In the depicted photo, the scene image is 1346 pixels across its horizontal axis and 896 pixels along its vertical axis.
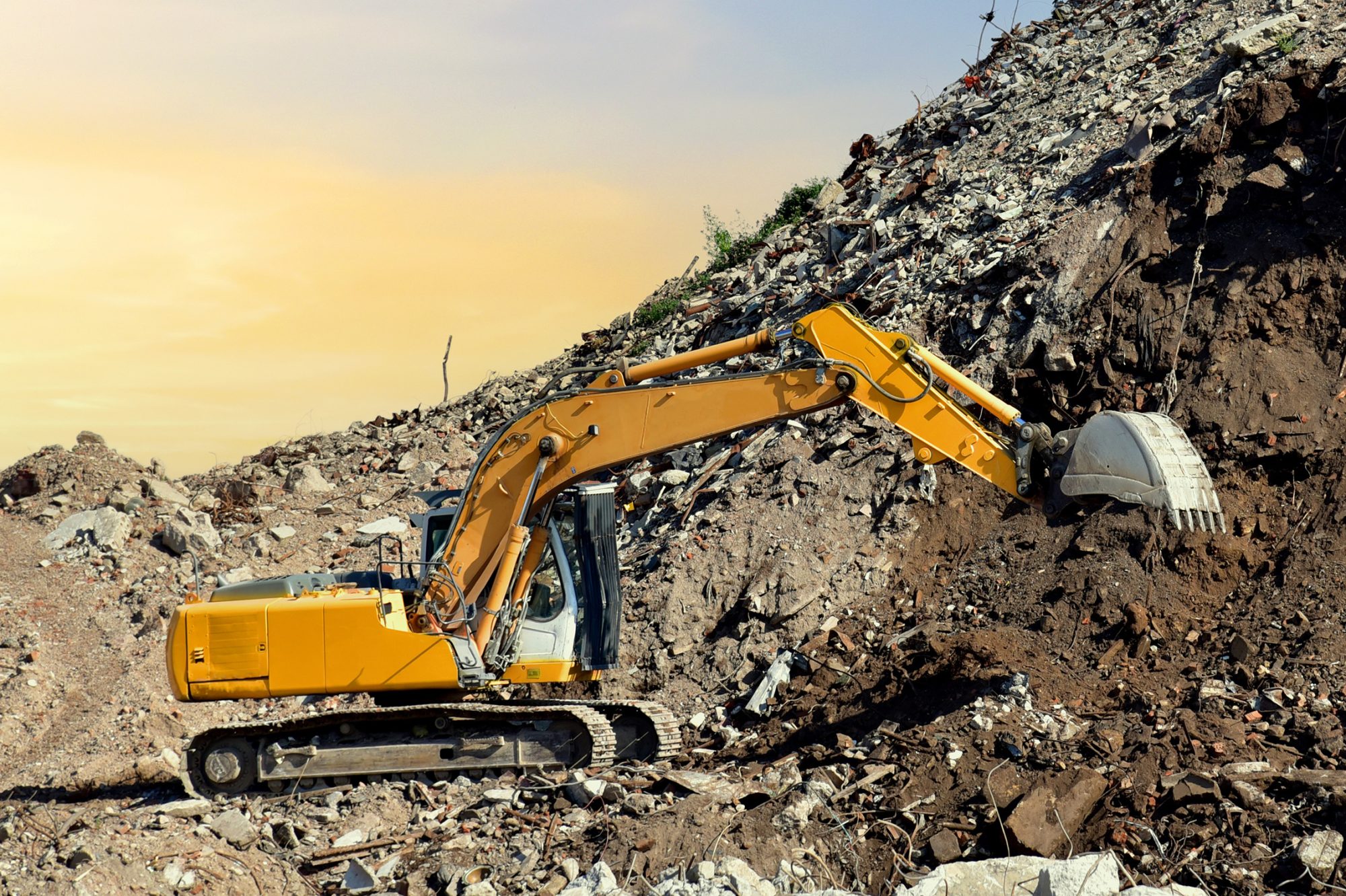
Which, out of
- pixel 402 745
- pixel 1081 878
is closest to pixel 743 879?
pixel 1081 878

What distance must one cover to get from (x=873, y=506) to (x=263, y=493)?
997 cm

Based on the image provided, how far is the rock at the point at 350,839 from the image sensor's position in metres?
8.85

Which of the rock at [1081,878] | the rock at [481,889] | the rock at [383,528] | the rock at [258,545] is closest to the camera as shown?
the rock at [1081,878]

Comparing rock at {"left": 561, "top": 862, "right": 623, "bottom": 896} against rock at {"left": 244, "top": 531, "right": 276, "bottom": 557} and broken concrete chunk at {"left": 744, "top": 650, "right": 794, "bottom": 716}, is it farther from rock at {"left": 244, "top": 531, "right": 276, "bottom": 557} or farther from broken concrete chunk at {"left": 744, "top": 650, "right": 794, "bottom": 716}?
rock at {"left": 244, "top": 531, "right": 276, "bottom": 557}

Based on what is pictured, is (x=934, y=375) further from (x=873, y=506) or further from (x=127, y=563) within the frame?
(x=127, y=563)

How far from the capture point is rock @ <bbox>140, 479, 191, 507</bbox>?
1795cm

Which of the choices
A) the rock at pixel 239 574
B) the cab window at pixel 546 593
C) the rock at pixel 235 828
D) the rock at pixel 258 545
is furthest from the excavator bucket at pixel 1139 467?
the rock at pixel 258 545

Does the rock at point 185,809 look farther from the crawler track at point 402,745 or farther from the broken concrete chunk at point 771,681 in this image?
the broken concrete chunk at point 771,681

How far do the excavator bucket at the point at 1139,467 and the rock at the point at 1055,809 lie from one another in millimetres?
1726

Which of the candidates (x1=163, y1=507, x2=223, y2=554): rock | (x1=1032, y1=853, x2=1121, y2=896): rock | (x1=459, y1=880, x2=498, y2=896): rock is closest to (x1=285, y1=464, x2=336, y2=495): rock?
(x1=163, y1=507, x2=223, y2=554): rock

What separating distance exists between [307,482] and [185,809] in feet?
32.0

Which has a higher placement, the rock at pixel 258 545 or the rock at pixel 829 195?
the rock at pixel 829 195

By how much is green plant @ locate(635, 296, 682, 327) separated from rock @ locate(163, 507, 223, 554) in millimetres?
8229

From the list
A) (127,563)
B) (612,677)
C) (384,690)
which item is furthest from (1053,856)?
(127,563)
